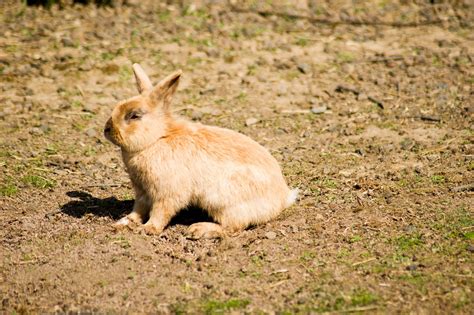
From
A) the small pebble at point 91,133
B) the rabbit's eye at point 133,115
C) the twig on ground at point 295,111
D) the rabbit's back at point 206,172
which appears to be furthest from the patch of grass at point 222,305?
the twig on ground at point 295,111

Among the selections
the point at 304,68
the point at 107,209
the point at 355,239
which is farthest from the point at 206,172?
the point at 304,68

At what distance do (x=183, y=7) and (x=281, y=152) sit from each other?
15.0 feet

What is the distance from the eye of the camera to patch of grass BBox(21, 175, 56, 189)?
6.89m

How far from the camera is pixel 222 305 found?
476 centimetres

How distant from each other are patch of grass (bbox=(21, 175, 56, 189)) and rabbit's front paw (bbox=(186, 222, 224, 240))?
5.72ft

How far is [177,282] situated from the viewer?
511 cm

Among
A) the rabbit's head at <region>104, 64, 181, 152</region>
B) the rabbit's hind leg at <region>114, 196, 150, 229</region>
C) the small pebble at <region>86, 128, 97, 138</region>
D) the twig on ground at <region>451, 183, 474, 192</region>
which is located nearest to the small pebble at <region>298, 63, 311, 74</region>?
the small pebble at <region>86, 128, 97, 138</region>

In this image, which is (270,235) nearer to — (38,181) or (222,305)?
(222,305)

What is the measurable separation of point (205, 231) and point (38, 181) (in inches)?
79.9

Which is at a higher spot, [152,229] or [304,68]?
[304,68]

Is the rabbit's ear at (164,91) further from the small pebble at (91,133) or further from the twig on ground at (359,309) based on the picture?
the twig on ground at (359,309)

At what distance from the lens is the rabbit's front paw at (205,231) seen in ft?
19.1

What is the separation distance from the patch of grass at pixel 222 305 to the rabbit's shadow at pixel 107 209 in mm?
1427

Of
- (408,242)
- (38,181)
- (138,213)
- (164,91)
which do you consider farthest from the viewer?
(38,181)
